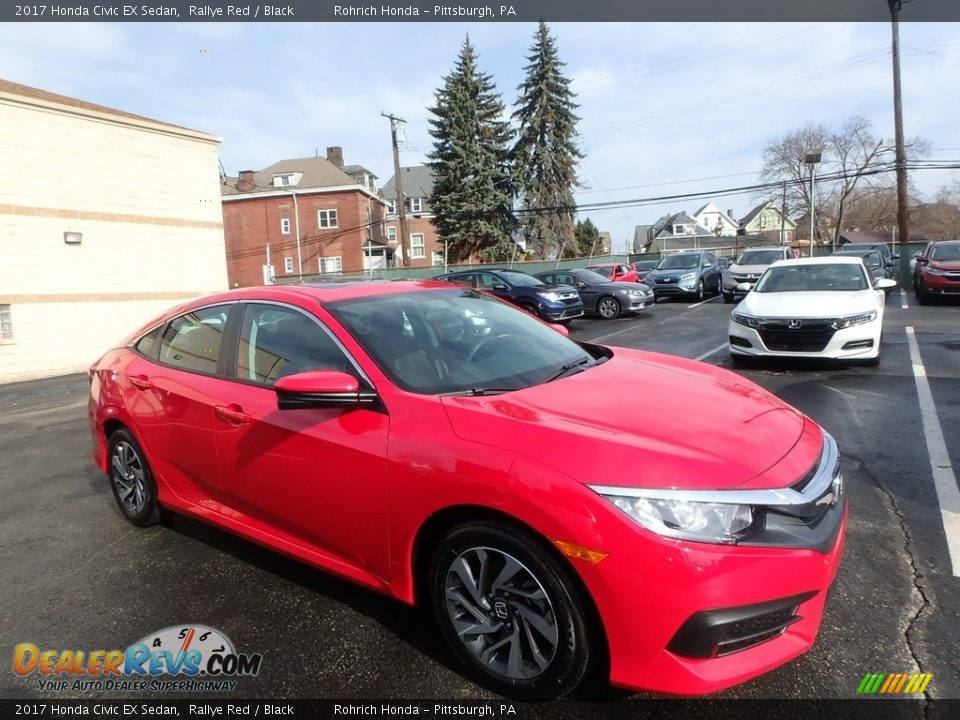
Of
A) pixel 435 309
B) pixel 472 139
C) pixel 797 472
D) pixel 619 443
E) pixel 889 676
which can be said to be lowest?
pixel 889 676

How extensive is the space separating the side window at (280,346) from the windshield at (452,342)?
144mm

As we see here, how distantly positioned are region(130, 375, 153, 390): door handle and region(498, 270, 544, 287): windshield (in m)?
12.7

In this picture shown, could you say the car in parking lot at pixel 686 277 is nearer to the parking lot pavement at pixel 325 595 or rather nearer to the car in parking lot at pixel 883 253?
the car in parking lot at pixel 883 253

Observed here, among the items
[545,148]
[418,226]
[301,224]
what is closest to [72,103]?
[545,148]

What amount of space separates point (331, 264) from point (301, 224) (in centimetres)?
417

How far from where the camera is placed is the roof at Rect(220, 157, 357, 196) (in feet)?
164

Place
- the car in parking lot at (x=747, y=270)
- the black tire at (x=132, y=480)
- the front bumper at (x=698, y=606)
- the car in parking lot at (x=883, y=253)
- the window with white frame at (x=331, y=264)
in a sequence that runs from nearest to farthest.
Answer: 1. the front bumper at (x=698, y=606)
2. the black tire at (x=132, y=480)
3. the car in parking lot at (x=747, y=270)
4. the car in parking lot at (x=883, y=253)
5. the window with white frame at (x=331, y=264)

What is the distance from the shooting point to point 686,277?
20188mm

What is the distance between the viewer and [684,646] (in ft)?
6.40

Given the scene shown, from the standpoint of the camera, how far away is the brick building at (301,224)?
49.0m

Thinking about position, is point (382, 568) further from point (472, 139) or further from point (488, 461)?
point (472, 139)

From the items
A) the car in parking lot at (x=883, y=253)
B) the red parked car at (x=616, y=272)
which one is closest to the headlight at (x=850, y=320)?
the red parked car at (x=616, y=272)

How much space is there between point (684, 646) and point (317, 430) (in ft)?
5.55

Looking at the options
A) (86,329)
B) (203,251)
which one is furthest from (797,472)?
(203,251)
